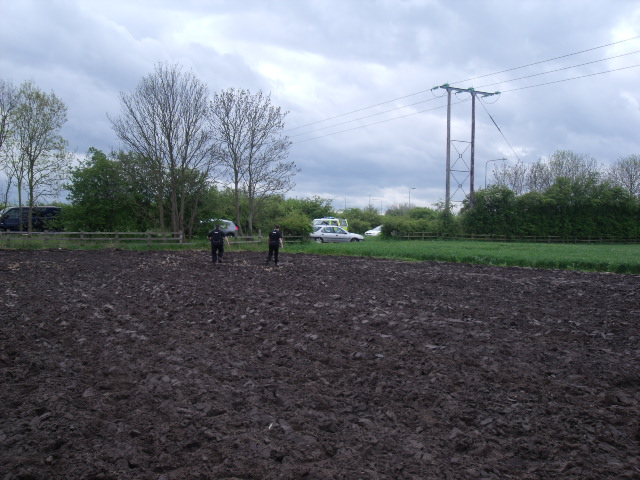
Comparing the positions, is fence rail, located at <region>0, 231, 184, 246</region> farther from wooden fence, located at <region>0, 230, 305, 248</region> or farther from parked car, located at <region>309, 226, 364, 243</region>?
parked car, located at <region>309, 226, 364, 243</region>

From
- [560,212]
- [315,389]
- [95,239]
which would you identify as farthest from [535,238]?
[315,389]

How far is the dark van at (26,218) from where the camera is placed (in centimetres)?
3666

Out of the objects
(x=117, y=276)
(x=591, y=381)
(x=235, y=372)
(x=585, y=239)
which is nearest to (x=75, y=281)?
(x=117, y=276)

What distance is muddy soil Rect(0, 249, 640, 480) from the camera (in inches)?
168

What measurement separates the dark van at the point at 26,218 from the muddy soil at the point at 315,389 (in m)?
28.7

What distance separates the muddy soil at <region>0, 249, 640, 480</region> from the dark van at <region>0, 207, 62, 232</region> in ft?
94.2

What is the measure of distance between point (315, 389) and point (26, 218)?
126 feet

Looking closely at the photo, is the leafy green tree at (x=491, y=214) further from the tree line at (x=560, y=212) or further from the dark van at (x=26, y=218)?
the dark van at (x=26, y=218)

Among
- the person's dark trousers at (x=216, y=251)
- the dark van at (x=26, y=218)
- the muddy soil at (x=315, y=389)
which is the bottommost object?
the muddy soil at (x=315, y=389)

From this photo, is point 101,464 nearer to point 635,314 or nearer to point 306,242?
point 635,314

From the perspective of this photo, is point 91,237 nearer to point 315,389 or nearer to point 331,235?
point 331,235

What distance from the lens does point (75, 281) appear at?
15.2m

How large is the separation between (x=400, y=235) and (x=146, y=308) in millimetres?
39538

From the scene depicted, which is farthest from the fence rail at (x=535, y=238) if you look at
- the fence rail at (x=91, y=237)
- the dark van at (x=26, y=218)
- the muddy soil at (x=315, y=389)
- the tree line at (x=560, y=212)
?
the muddy soil at (x=315, y=389)
